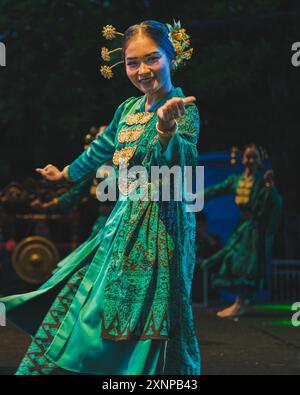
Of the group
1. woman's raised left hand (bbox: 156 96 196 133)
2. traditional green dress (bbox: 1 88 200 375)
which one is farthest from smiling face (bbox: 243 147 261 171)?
woman's raised left hand (bbox: 156 96 196 133)

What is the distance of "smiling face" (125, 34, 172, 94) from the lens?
595 centimetres

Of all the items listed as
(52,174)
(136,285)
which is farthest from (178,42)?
(136,285)

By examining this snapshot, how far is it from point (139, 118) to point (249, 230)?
719cm

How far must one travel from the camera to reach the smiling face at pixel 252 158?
12.8m

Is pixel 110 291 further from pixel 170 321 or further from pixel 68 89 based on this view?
pixel 68 89

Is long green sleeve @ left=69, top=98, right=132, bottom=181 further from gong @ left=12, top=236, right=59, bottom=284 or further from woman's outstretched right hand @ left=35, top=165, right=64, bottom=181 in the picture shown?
gong @ left=12, top=236, right=59, bottom=284

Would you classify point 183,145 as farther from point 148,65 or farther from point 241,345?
point 241,345

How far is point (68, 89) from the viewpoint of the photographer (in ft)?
67.6

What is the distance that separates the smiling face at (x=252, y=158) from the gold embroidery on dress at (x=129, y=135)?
22.4 feet

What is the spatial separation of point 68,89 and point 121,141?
48.4 feet

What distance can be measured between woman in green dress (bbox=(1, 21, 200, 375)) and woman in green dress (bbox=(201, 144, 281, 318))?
273 inches

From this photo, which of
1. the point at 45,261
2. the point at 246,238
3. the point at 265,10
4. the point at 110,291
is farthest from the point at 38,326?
the point at 265,10

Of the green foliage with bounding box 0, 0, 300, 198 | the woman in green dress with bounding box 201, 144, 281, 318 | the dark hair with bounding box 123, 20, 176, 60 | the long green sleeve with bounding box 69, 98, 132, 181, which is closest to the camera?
the dark hair with bounding box 123, 20, 176, 60

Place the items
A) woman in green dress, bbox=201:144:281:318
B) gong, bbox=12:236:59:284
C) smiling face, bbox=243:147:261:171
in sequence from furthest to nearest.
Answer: gong, bbox=12:236:59:284
woman in green dress, bbox=201:144:281:318
smiling face, bbox=243:147:261:171
